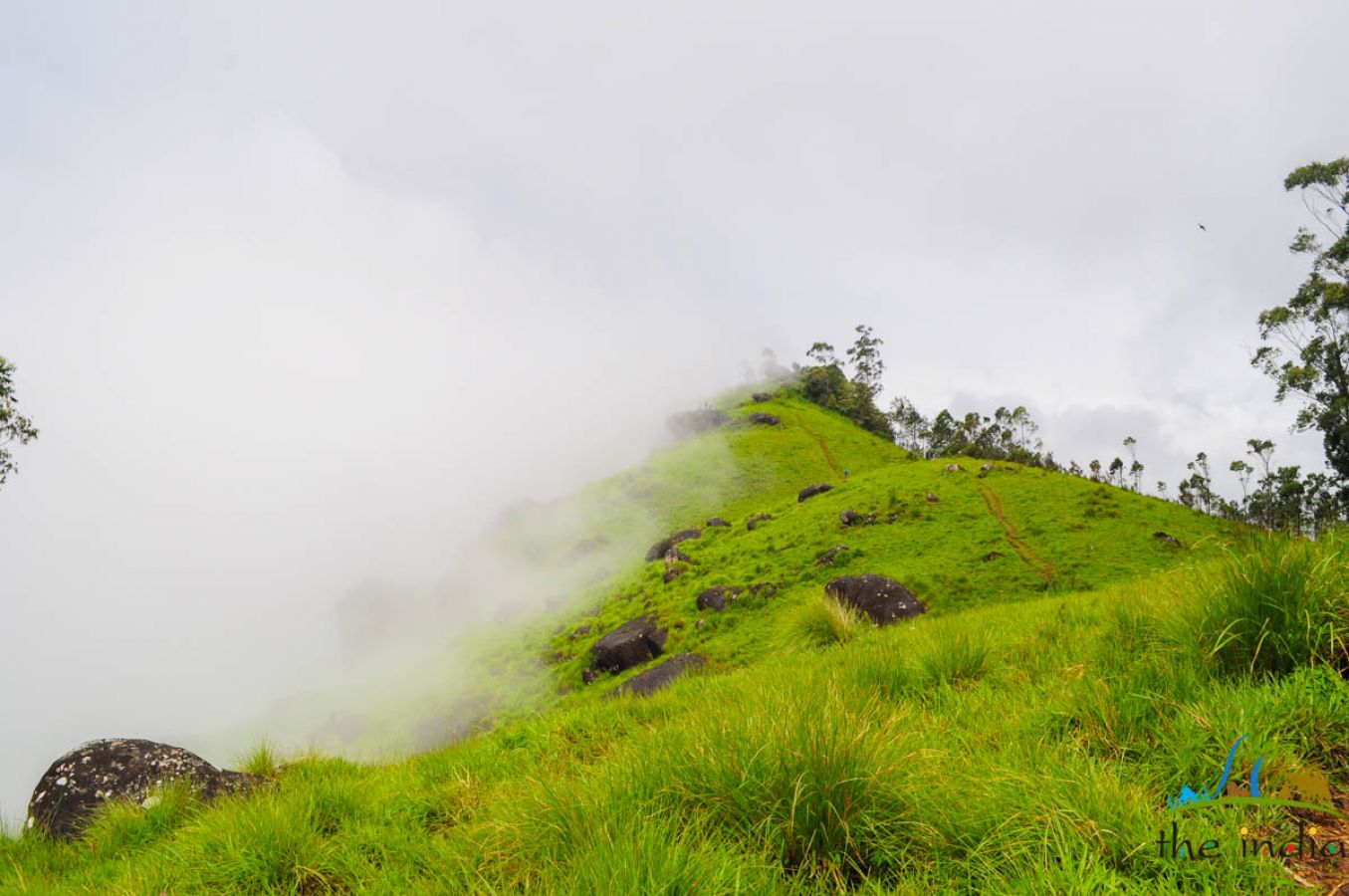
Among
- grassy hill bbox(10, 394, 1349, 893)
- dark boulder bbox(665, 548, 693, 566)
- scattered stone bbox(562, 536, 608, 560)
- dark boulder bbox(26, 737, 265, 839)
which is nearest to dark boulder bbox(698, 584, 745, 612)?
dark boulder bbox(665, 548, 693, 566)

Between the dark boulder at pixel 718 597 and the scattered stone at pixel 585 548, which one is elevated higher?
the scattered stone at pixel 585 548

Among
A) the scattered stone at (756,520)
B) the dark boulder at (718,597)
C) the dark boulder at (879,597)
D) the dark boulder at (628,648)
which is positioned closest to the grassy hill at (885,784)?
the dark boulder at (879,597)

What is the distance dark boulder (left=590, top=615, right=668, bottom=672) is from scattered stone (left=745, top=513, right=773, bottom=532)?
19743 millimetres

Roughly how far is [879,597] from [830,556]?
14.7 m

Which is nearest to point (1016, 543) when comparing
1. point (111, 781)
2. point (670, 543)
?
point (670, 543)

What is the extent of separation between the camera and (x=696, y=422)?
116188 mm

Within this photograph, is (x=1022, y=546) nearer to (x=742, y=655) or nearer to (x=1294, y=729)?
(x=742, y=655)

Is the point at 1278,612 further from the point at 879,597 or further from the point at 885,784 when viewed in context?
the point at 879,597

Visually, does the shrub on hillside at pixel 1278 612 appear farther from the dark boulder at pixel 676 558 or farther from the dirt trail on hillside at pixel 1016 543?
the dark boulder at pixel 676 558

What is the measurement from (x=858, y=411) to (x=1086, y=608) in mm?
114393

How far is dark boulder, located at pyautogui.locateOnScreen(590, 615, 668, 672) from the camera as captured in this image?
37.2 metres

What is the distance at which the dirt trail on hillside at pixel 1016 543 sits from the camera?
33406 mm

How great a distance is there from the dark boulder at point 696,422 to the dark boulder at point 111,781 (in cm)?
10322

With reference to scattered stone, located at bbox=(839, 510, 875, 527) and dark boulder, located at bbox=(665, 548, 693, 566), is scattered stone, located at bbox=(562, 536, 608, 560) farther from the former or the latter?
scattered stone, located at bbox=(839, 510, 875, 527)
